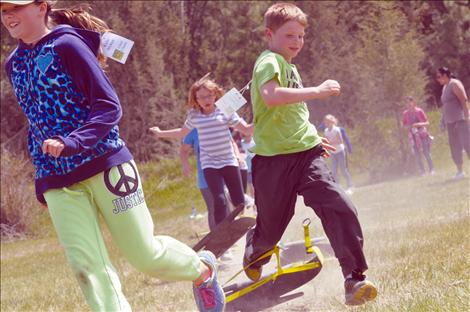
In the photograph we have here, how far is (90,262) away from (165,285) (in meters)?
3.64

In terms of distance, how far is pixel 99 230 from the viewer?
3.84 m

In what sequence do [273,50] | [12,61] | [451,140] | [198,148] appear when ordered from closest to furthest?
1. [12,61]
2. [273,50]
3. [198,148]
4. [451,140]

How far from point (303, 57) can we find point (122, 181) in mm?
24333

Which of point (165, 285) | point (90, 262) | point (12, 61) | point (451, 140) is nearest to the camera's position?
point (90, 262)

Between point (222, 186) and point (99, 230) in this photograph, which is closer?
point (99, 230)

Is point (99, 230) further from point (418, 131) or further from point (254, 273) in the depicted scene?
point (418, 131)

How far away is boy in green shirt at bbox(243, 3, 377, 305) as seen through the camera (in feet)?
15.5

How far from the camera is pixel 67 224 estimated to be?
3.74 metres

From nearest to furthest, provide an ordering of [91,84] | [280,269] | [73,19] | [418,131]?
[91,84]
[73,19]
[280,269]
[418,131]

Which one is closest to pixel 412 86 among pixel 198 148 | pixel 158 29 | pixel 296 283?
pixel 158 29

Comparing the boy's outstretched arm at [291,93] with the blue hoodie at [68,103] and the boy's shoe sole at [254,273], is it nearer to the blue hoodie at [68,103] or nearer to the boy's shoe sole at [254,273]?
the blue hoodie at [68,103]

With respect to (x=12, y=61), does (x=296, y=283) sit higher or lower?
A: lower

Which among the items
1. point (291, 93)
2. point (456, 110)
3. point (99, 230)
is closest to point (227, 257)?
point (291, 93)

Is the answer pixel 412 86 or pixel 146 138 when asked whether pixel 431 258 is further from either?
pixel 146 138
